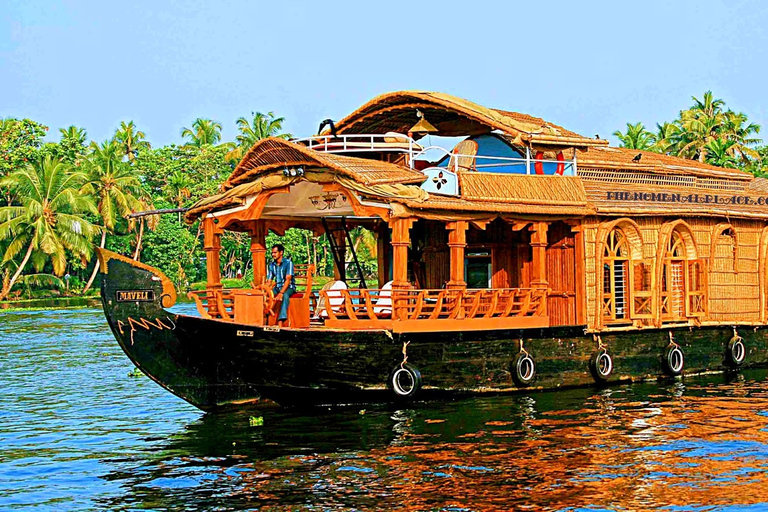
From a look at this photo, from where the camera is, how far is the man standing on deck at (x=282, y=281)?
1032 cm

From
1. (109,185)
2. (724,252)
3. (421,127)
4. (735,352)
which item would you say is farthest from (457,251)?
(109,185)

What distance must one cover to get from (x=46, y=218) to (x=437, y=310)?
80.8 ft

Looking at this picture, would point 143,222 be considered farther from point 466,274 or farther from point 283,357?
point 283,357

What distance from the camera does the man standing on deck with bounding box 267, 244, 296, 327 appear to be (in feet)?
33.9

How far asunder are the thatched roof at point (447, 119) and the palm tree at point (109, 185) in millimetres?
24315

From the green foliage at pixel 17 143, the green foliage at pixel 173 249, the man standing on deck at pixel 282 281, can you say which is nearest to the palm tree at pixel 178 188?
the green foliage at pixel 173 249

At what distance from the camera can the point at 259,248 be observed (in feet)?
40.5

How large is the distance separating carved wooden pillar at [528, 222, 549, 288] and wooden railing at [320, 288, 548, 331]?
12 cm

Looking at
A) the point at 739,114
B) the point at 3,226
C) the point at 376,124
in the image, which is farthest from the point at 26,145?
the point at 376,124

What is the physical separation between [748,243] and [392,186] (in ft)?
18.7

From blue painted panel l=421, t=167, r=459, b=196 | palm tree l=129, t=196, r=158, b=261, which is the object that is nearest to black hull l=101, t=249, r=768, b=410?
blue painted panel l=421, t=167, r=459, b=196

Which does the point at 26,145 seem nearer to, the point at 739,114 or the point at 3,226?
the point at 3,226

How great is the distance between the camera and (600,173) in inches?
488

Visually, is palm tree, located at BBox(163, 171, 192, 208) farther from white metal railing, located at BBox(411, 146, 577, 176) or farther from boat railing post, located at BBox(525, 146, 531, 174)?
boat railing post, located at BBox(525, 146, 531, 174)
